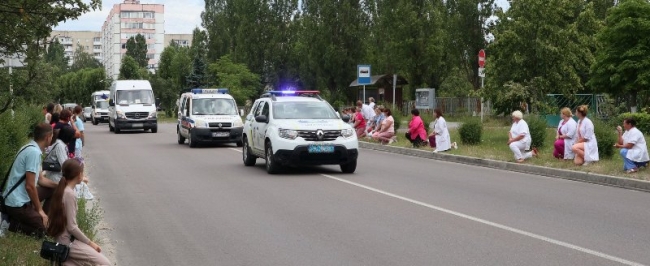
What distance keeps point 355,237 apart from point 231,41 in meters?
79.8

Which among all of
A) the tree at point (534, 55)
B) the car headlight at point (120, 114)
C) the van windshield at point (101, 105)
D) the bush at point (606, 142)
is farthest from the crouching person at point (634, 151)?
the van windshield at point (101, 105)

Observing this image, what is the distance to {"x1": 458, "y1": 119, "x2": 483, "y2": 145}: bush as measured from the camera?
84.4ft

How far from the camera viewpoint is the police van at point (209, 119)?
27969mm

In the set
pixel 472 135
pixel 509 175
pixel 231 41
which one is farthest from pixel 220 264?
pixel 231 41

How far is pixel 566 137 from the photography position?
19.0m

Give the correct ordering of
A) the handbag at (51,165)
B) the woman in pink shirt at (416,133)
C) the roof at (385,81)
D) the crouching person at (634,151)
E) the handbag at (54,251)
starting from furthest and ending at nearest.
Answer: the roof at (385,81) < the woman in pink shirt at (416,133) < the crouching person at (634,151) < the handbag at (51,165) < the handbag at (54,251)

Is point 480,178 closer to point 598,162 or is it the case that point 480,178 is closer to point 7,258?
point 598,162

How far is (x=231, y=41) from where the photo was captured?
288 feet

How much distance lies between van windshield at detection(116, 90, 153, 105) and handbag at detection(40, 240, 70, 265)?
118 feet

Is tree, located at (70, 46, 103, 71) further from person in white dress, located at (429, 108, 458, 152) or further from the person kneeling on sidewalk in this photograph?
the person kneeling on sidewalk

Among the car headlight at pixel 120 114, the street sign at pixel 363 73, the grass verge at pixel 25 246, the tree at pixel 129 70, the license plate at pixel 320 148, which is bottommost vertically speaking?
the grass verge at pixel 25 246

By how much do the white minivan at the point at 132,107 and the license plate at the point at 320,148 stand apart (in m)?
25.6

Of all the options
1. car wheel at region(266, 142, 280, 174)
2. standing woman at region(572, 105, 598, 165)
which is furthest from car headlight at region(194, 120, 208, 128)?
standing woman at region(572, 105, 598, 165)

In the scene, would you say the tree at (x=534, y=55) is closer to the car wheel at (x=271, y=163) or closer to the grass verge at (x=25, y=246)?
the car wheel at (x=271, y=163)
